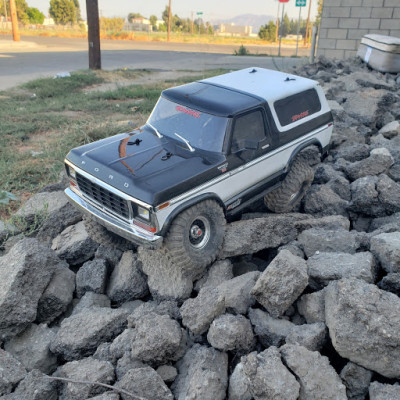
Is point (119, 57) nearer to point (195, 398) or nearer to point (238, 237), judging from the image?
point (238, 237)

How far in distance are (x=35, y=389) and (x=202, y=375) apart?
1.36 m

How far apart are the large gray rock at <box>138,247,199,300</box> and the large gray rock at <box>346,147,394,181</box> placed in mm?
3229

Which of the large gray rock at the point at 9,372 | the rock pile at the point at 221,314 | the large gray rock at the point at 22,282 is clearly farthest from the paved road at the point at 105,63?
the large gray rock at the point at 9,372

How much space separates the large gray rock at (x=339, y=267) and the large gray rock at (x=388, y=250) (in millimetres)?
111

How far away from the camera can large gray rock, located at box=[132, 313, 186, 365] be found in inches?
143

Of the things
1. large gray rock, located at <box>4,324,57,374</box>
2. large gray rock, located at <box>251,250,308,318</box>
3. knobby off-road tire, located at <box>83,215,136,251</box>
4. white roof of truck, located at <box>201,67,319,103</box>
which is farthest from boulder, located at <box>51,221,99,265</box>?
white roof of truck, located at <box>201,67,319,103</box>

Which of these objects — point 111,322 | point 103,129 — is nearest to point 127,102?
point 103,129

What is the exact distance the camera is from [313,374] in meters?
3.26

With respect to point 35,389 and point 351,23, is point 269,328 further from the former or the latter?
point 351,23

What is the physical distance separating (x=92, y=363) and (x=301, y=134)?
4.05 metres

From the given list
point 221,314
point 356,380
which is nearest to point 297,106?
point 221,314

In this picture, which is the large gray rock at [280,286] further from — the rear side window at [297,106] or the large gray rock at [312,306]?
the rear side window at [297,106]

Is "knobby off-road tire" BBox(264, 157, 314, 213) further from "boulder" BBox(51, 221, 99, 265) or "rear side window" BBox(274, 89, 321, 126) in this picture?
"boulder" BBox(51, 221, 99, 265)

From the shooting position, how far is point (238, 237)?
4988 mm
